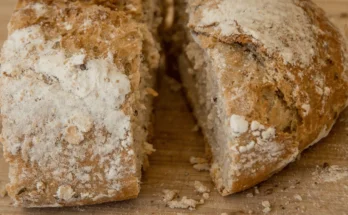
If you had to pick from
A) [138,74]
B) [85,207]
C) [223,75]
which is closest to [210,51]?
[223,75]

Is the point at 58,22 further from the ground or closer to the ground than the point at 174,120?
further from the ground

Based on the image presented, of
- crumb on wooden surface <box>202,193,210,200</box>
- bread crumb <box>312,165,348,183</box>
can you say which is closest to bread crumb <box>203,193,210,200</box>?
crumb on wooden surface <box>202,193,210,200</box>

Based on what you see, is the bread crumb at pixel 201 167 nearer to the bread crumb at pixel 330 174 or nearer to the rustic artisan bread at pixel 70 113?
the rustic artisan bread at pixel 70 113

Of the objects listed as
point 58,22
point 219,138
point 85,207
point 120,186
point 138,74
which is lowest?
point 85,207

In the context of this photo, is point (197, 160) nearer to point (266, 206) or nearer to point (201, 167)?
point (201, 167)

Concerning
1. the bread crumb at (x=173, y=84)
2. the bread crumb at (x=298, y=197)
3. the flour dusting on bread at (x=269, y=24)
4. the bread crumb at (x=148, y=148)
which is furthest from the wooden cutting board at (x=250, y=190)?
the flour dusting on bread at (x=269, y=24)

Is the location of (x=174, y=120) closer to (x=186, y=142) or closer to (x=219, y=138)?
(x=186, y=142)
